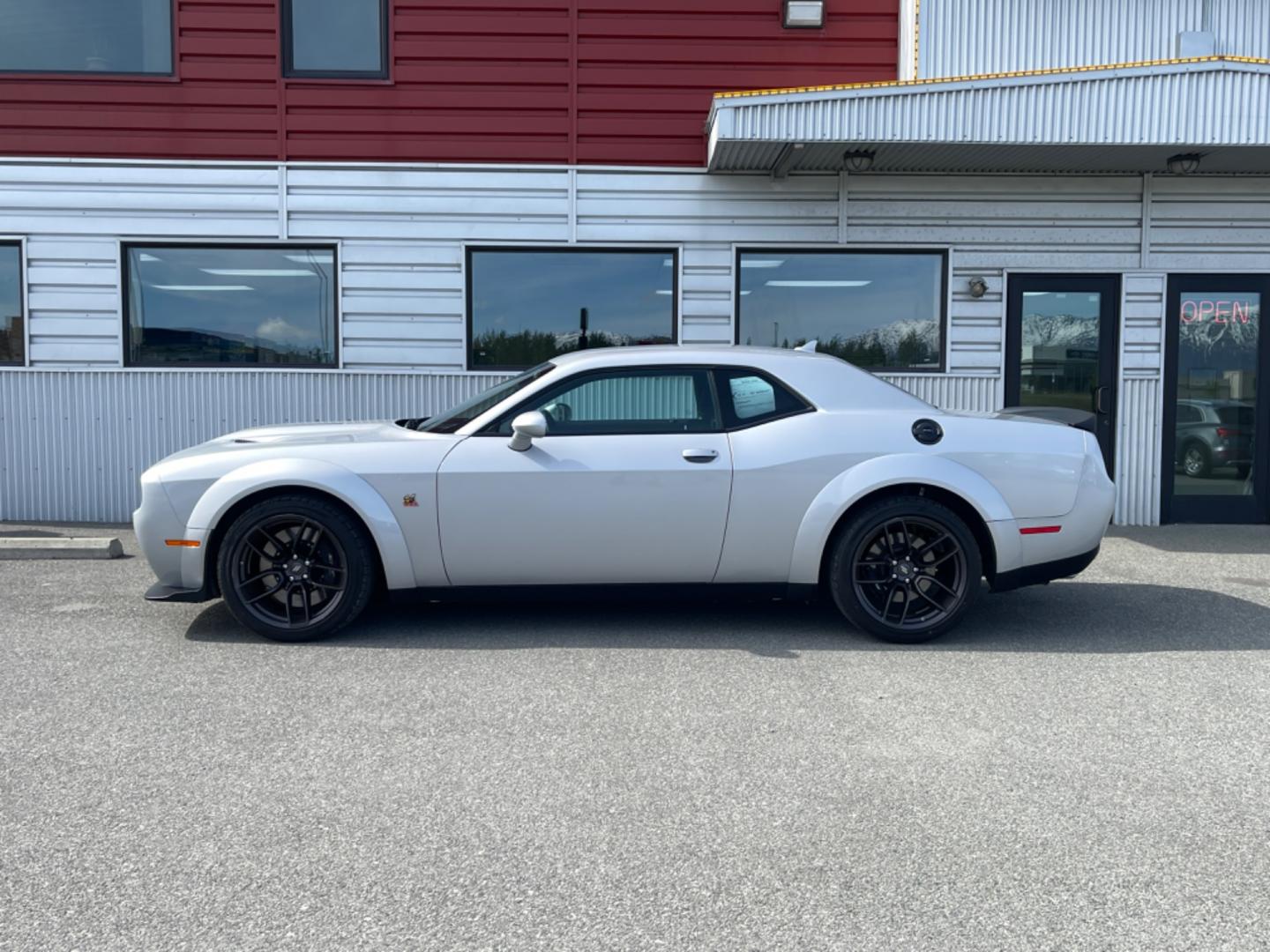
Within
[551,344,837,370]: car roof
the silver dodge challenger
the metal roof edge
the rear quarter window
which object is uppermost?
the metal roof edge

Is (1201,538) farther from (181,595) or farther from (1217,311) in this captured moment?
(181,595)

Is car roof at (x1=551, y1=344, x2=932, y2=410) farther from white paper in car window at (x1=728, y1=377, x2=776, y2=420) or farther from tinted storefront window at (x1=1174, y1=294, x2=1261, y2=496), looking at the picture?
tinted storefront window at (x1=1174, y1=294, x2=1261, y2=496)

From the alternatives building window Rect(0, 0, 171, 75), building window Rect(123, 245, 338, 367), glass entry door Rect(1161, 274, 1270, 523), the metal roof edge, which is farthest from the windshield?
glass entry door Rect(1161, 274, 1270, 523)

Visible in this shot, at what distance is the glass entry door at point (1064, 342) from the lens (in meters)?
9.63

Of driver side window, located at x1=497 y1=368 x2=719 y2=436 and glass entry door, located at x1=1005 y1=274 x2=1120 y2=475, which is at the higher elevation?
glass entry door, located at x1=1005 y1=274 x2=1120 y2=475

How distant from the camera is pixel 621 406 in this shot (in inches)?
218

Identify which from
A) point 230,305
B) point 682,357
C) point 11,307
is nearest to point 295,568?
point 682,357

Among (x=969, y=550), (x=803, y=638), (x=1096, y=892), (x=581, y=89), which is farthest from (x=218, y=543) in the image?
(x=581, y=89)

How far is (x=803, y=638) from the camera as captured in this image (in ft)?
18.1

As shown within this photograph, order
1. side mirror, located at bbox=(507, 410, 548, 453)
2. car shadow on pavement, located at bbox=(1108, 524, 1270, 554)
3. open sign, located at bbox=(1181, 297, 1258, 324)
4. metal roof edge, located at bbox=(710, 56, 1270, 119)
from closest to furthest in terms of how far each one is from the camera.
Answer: side mirror, located at bbox=(507, 410, 548, 453), metal roof edge, located at bbox=(710, 56, 1270, 119), car shadow on pavement, located at bbox=(1108, 524, 1270, 554), open sign, located at bbox=(1181, 297, 1258, 324)

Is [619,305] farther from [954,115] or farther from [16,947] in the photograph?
[16,947]

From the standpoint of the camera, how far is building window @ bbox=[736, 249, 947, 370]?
9.66 meters

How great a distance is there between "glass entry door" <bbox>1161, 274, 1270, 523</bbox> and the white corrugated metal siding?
6.67 feet

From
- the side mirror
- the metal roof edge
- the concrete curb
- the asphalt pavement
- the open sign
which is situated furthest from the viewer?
the open sign
